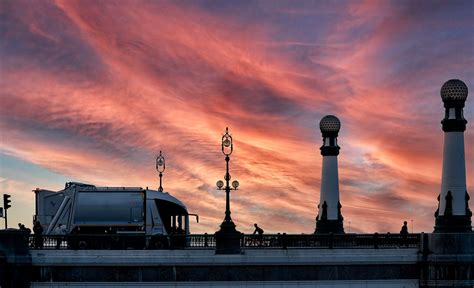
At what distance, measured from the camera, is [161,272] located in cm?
3619

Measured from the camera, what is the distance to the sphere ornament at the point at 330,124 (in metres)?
48.1

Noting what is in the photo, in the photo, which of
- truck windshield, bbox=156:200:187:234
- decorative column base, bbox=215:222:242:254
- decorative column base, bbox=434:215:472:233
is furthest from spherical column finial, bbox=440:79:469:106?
truck windshield, bbox=156:200:187:234

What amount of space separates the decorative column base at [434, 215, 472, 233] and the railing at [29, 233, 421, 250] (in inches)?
53.8

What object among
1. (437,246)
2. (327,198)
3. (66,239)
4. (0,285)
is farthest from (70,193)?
(437,246)

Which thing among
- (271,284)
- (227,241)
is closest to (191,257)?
(227,241)

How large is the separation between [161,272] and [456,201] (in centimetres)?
1488

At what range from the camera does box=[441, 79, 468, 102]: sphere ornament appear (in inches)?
1559

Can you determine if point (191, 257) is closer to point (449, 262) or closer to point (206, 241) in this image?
point (206, 241)

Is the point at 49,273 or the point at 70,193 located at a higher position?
the point at 70,193

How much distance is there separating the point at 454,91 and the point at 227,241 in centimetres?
1362

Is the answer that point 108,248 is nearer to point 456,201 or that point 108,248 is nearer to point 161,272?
point 161,272

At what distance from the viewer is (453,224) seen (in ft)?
128

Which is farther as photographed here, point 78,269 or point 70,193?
point 70,193

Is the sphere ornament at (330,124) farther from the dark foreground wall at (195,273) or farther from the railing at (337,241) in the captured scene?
the dark foreground wall at (195,273)
